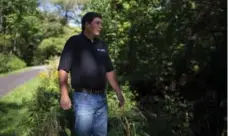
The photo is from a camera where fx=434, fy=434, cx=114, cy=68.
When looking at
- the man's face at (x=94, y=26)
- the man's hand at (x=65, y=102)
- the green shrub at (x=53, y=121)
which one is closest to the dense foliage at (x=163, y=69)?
the green shrub at (x=53, y=121)

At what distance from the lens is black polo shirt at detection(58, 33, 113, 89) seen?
15.0 feet

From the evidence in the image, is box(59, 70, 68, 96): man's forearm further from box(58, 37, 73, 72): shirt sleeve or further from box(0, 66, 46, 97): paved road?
box(0, 66, 46, 97): paved road

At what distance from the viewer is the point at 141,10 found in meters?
11.4

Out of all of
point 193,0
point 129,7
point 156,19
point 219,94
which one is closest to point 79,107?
point 219,94

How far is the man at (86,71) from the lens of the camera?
4578 millimetres

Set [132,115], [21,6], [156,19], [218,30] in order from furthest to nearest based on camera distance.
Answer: [21,6] < [156,19] < [218,30] < [132,115]

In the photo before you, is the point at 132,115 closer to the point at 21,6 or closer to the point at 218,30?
the point at 218,30

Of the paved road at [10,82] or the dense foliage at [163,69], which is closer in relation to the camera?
the dense foliage at [163,69]

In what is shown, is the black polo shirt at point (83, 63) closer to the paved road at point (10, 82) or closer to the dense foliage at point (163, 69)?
the dense foliage at point (163, 69)

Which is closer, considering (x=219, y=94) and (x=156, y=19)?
(x=219, y=94)

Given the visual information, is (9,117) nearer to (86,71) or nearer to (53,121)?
(53,121)

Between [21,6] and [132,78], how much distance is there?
38425mm

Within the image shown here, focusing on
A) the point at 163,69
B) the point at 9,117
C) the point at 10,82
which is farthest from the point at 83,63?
the point at 10,82

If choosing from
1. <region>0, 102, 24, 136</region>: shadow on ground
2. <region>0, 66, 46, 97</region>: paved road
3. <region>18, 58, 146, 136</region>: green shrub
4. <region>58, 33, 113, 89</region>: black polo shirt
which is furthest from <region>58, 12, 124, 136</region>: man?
<region>0, 66, 46, 97</region>: paved road
